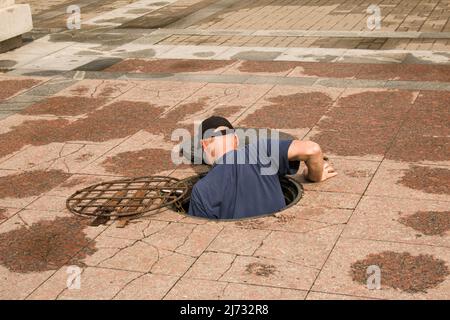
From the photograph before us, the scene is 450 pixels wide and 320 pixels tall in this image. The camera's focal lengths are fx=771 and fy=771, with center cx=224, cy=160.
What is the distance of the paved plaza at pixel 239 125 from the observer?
6.27m

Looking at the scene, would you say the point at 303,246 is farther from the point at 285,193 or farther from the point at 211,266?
the point at 285,193

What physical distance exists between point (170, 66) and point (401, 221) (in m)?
6.93

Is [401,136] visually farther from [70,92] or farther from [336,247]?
[70,92]

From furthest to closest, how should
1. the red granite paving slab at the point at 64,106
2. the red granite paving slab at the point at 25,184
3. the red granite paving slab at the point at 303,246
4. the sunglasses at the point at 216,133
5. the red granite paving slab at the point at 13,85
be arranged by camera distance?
the red granite paving slab at the point at 13,85 → the red granite paving slab at the point at 64,106 → the red granite paving slab at the point at 25,184 → the sunglasses at the point at 216,133 → the red granite paving slab at the point at 303,246

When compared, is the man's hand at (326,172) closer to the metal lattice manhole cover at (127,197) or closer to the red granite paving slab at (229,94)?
the metal lattice manhole cover at (127,197)

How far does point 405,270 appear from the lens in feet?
20.2

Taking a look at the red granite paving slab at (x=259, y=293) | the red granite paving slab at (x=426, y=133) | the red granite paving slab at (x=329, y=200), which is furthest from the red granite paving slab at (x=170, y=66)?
the red granite paving slab at (x=259, y=293)

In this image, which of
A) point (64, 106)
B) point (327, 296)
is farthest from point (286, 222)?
point (64, 106)

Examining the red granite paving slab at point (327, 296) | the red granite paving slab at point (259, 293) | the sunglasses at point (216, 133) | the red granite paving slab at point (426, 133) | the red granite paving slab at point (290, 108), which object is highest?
the sunglasses at point (216, 133)

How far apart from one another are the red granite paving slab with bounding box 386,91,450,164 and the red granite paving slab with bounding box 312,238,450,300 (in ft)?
7.11

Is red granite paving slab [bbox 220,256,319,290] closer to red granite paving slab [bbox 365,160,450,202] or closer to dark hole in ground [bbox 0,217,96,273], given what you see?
dark hole in ground [bbox 0,217,96,273]

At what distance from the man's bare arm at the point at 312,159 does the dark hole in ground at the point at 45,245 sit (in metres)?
2.16

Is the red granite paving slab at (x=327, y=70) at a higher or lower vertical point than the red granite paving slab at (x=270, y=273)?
lower

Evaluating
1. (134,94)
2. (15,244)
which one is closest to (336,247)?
(15,244)
